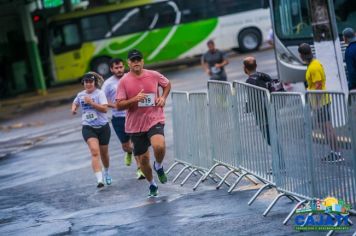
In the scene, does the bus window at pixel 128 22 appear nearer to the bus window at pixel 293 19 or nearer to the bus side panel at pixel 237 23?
the bus side panel at pixel 237 23

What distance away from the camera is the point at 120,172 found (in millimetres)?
14156

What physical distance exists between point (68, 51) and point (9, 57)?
4.80 metres

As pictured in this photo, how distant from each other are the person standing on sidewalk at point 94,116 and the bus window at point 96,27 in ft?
84.6

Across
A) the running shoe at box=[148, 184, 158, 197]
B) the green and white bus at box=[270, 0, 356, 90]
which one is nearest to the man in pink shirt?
the running shoe at box=[148, 184, 158, 197]

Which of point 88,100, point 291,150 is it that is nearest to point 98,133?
point 88,100

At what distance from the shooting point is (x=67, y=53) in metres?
38.5

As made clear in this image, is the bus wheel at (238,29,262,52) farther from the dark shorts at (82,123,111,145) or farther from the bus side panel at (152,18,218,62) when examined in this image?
the dark shorts at (82,123,111,145)

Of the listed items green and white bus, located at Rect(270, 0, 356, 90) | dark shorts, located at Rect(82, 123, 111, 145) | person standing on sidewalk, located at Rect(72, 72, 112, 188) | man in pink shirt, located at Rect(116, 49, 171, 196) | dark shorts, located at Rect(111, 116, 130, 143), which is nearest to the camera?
man in pink shirt, located at Rect(116, 49, 171, 196)

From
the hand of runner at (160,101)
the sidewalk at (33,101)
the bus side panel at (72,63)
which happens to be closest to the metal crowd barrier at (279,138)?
the hand of runner at (160,101)

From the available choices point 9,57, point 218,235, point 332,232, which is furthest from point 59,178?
point 9,57

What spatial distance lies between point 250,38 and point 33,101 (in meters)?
9.96

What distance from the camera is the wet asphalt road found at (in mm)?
9109

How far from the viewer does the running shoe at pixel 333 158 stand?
7.83m

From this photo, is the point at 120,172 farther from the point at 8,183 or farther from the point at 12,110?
the point at 12,110
